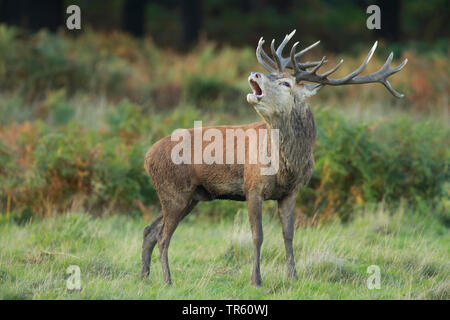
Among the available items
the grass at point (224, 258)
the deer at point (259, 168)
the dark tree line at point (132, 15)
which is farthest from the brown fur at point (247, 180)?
the dark tree line at point (132, 15)

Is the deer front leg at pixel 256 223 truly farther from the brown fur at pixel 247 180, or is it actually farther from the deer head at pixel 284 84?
the deer head at pixel 284 84

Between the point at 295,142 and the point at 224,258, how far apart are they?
1.97 metres

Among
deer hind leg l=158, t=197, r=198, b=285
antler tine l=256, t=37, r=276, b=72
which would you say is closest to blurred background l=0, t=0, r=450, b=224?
deer hind leg l=158, t=197, r=198, b=285

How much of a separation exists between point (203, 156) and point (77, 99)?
30.0 ft

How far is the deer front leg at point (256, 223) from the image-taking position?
6.58 metres

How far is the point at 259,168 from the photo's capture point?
6.55 meters

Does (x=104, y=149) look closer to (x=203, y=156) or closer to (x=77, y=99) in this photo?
(x=203, y=156)

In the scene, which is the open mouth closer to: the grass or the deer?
the deer

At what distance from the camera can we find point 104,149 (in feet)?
34.4

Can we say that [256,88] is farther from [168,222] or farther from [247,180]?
[168,222]

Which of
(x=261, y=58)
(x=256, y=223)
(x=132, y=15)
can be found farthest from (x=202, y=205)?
(x=132, y=15)

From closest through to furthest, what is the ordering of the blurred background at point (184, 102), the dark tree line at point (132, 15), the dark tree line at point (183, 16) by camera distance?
the blurred background at point (184, 102) → the dark tree line at point (132, 15) → the dark tree line at point (183, 16)

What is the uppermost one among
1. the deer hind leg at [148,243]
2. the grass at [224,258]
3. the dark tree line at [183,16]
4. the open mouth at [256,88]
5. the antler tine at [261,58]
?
the dark tree line at [183,16]

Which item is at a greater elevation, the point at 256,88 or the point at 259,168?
the point at 256,88
